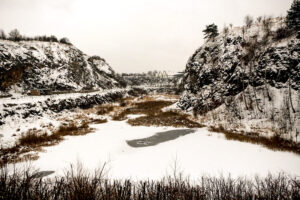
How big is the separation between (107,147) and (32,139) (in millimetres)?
7052

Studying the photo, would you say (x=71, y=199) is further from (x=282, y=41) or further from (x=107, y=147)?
(x=282, y=41)

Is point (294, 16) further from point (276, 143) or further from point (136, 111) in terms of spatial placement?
point (136, 111)

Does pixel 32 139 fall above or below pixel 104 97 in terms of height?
below

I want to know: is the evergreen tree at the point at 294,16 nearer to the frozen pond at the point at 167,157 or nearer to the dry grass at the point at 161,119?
the dry grass at the point at 161,119

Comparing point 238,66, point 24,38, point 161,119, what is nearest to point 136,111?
point 161,119

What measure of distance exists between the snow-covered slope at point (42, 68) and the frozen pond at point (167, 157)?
3803 cm

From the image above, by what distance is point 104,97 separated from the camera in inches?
1737

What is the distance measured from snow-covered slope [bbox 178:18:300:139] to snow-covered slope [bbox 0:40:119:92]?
143 feet

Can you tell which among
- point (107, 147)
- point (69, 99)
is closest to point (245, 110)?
point (107, 147)

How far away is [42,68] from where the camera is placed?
1961 inches

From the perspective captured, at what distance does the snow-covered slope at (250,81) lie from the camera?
58.6 ft

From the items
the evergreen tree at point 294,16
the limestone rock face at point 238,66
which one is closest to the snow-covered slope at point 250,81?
the limestone rock face at point 238,66

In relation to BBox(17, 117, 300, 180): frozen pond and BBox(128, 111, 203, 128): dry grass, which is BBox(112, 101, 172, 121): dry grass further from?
BBox(17, 117, 300, 180): frozen pond

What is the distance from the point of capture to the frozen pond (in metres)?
8.12
